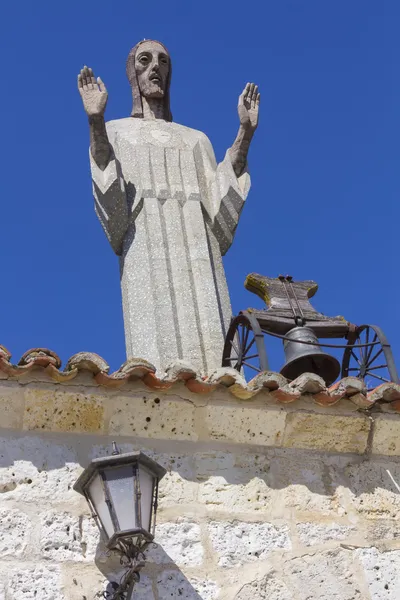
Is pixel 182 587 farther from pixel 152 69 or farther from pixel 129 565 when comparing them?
pixel 152 69

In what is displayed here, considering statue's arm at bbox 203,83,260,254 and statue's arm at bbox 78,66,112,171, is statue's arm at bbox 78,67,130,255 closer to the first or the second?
statue's arm at bbox 78,66,112,171

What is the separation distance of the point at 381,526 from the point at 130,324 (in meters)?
2.61

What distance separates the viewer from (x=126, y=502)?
429cm

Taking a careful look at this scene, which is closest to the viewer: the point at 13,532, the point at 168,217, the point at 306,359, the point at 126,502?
the point at 126,502

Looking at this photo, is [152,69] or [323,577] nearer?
[323,577]

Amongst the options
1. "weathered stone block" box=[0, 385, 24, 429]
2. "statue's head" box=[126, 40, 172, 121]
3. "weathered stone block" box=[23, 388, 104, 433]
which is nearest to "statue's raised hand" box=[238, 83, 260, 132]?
"statue's head" box=[126, 40, 172, 121]

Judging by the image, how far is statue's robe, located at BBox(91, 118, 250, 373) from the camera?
6.98 m

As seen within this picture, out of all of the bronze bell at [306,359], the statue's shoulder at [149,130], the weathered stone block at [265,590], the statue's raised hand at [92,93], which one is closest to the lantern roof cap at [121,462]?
the weathered stone block at [265,590]

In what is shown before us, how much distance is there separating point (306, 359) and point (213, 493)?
1.11 metres

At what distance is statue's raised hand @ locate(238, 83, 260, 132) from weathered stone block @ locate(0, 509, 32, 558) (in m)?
4.02

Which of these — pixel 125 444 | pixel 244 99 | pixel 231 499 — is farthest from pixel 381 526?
pixel 244 99

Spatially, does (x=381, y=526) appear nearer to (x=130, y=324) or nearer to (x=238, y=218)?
(x=130, y=324)

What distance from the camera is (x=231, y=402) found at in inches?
200

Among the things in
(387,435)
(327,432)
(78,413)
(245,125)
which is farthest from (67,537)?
(245,125)
